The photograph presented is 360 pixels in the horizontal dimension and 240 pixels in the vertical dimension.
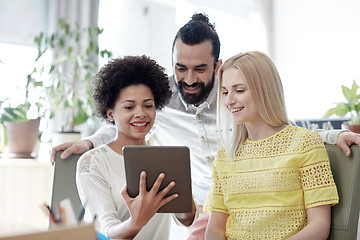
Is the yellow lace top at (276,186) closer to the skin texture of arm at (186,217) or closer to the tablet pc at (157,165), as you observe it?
the skin texture of arm at (186,217)

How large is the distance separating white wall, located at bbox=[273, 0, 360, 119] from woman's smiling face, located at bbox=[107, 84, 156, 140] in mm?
3336

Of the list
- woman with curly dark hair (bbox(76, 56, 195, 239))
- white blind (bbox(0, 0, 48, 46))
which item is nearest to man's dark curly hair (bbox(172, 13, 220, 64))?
woman with curly dark hair (bbox(76, 56, 195, 239))

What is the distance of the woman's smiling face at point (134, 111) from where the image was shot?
1.42 meters

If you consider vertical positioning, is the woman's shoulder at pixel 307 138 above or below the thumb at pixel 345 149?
above

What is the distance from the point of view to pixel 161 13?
3.77 metres

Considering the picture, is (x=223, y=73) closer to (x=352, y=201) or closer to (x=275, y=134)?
(x=275, y=134)

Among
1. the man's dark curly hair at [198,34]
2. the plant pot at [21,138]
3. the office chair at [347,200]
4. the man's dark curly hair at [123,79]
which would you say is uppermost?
the man's dark curly hair at [198,34]

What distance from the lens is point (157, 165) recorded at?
1125mm

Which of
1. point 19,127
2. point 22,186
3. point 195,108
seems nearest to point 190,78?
point 195,108

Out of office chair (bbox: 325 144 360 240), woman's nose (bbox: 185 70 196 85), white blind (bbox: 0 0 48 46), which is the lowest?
office chair (bbox: 325 144 360 240)

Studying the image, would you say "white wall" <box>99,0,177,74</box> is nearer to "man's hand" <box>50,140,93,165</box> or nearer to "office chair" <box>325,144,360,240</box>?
"man's hand" <box>50,140,93,165</box>

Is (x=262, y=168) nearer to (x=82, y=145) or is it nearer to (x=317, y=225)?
(x=317, y=225)

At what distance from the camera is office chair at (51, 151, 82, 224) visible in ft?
5.13

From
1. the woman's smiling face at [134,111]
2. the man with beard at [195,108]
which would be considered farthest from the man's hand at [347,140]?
the man with beard at [195,108]
